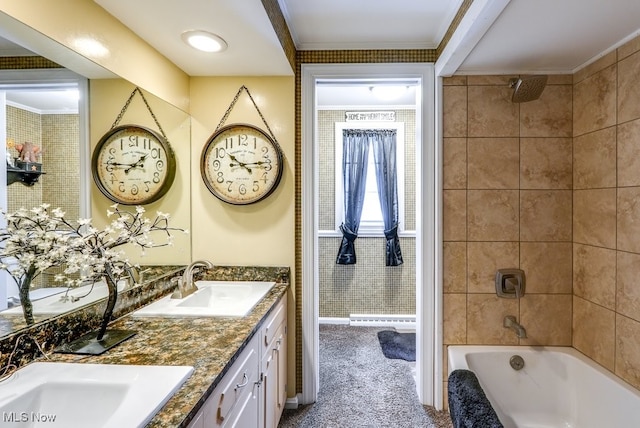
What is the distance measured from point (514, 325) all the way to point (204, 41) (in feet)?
7.92

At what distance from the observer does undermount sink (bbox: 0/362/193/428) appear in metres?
0.80

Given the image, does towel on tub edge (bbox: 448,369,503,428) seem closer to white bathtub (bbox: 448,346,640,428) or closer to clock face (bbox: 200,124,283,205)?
white bathtub (bbox: 448,346,640,428)

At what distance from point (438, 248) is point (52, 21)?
84.2 inches

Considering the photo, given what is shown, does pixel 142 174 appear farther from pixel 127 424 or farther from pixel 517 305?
pixel 517 305

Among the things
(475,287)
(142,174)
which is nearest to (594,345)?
(475,287)

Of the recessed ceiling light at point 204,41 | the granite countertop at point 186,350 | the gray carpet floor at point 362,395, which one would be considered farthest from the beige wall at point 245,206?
the gray carpet floor at point 362,395

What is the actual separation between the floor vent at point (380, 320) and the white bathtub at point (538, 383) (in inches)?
56.4

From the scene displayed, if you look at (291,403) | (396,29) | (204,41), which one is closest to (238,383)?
(291,403)

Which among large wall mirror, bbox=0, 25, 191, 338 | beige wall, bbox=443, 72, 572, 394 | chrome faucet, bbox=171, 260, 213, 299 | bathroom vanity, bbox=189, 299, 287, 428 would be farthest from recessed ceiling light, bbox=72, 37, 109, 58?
beige wall, bbox=443, 72, 572, 394

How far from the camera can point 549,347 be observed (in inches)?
75.6

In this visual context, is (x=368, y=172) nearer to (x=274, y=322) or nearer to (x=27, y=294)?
(x=274, y=322)

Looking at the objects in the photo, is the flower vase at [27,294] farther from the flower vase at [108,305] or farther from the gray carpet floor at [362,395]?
the gray carpet floor at [362,395]

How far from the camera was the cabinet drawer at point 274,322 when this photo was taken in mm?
1521

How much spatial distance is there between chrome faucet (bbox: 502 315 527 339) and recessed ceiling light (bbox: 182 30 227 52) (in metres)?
2.32
